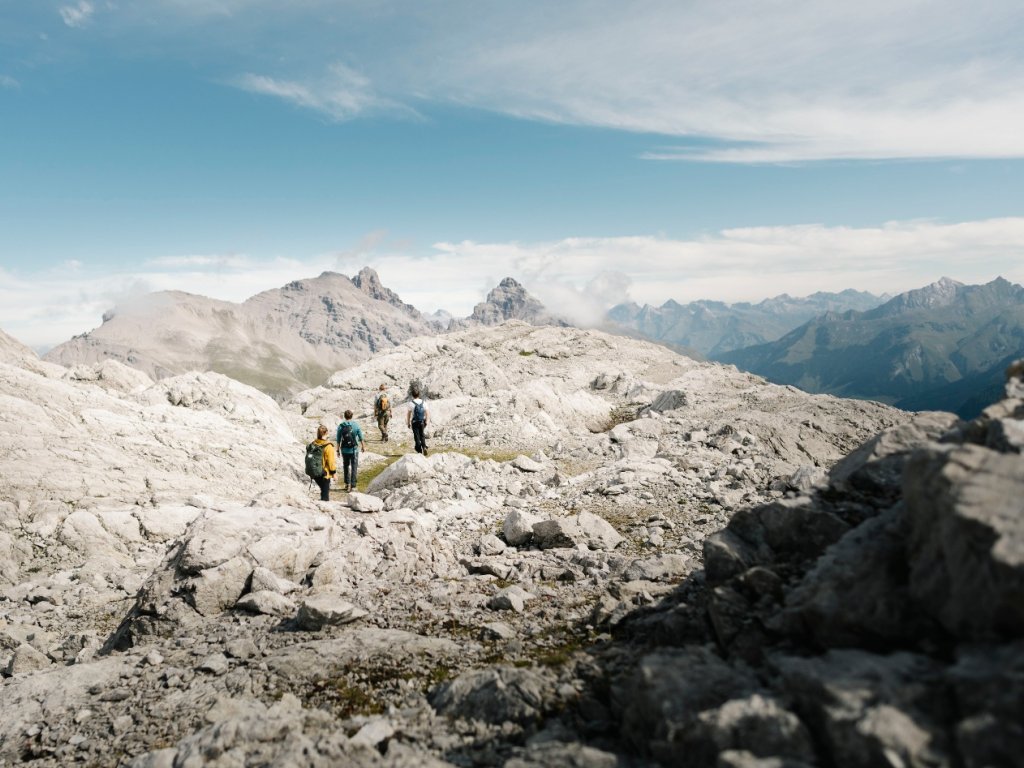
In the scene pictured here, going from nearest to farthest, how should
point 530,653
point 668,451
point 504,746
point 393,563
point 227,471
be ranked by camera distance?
point 504,746, point 530,653, point 393,563, point 227,471, point 668,451

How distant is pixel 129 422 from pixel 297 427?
61.1ft

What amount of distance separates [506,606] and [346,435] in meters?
13.8

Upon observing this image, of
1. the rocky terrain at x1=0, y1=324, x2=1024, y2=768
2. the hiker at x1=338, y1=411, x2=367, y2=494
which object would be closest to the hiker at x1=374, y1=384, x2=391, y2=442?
the rocky terrain at x1=0, y1=324, x2=1024, y2=768

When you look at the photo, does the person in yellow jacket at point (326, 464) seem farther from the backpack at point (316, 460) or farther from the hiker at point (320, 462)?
the backpack at point (316, 460)

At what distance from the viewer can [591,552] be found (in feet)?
51.4

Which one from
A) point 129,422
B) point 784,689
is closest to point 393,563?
point 784,689

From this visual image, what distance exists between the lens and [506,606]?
1192 centimetres

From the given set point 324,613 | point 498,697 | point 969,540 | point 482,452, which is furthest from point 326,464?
point 969,540

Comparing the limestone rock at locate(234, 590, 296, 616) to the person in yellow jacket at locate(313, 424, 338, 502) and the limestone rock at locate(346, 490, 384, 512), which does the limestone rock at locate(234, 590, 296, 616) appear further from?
the person in yellow jacket at locate(313, 424, 338, 502)

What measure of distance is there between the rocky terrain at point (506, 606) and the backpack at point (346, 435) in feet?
8.25

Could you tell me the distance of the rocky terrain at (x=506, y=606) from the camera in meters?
5.46

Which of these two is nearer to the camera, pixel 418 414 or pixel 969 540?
pixel 969 540

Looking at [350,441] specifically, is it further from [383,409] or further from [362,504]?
[383,409]

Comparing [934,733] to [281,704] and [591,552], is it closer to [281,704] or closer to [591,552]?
[281,704]
